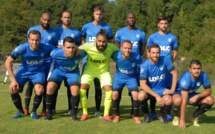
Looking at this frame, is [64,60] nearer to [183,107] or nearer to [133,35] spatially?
[133,35]

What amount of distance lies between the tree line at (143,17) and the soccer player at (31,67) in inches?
875

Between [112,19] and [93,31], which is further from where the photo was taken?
[112,19]

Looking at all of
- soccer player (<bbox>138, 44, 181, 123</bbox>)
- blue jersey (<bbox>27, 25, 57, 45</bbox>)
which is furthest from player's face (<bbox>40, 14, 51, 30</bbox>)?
soccer player (<bbox>138, 44, 181, 123</bbox>)

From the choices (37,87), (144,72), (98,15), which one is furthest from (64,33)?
(144,72)

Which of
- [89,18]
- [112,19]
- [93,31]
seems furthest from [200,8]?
[93,31]

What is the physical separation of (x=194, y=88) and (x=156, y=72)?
2.49ft

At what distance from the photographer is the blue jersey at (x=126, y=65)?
521cm

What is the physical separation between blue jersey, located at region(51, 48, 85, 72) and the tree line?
2197cm

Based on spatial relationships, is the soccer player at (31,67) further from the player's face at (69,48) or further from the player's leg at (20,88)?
the player's face at (69,48)

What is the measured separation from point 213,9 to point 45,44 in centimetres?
3103

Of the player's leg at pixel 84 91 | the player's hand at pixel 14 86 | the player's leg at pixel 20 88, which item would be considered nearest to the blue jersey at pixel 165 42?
the player's leg at pixel 84 91

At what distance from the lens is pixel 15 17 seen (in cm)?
3788

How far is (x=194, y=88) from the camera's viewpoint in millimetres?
4941

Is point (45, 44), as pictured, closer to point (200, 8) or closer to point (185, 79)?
point (185, 79)
